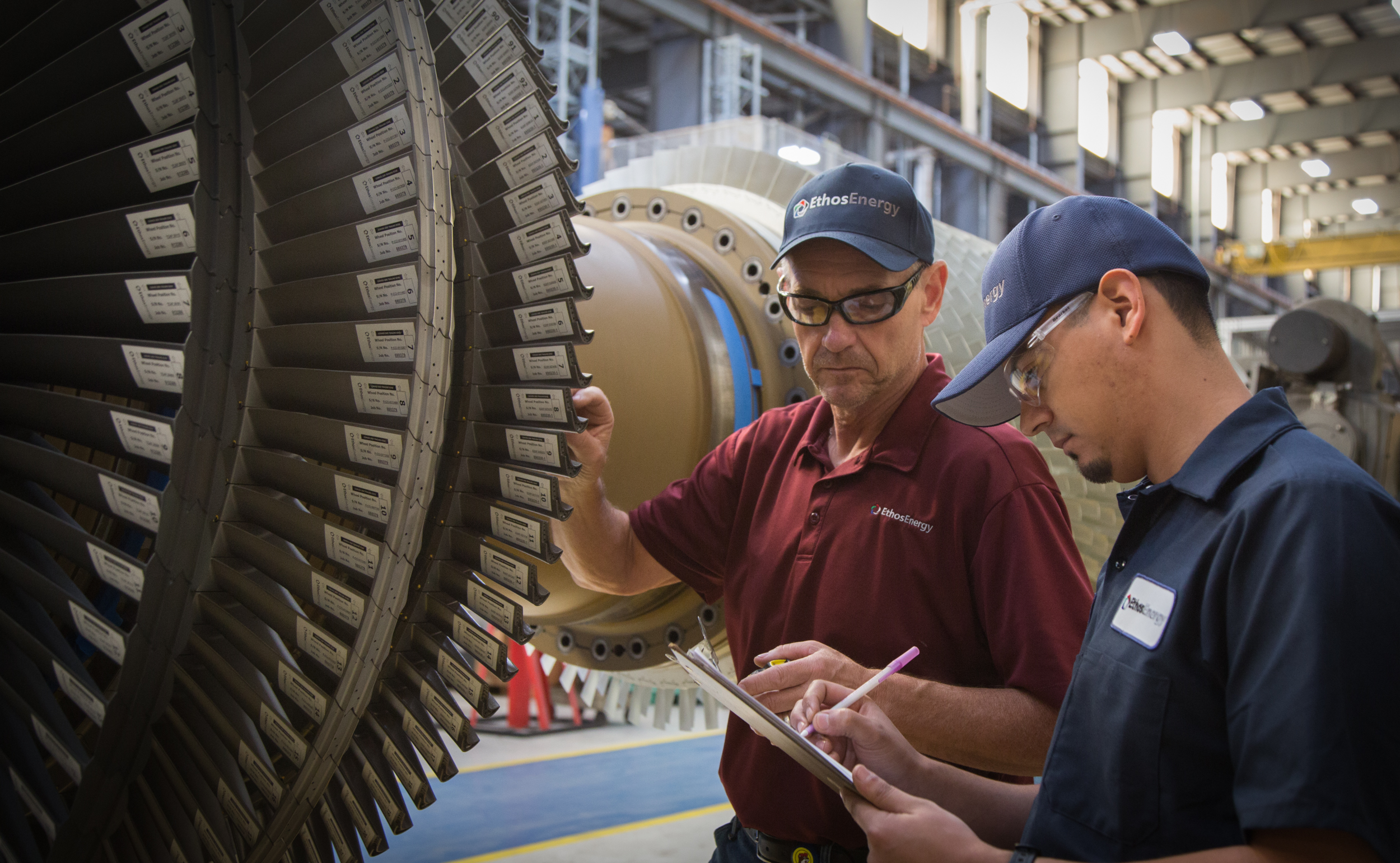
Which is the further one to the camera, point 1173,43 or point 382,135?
point 1173,43

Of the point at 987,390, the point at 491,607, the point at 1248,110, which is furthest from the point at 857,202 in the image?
the point at 1248,110

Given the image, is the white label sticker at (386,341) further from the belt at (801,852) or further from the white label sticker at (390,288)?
the belt at (801,852)

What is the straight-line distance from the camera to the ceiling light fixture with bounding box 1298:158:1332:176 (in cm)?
2120

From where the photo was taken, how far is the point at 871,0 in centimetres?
1376

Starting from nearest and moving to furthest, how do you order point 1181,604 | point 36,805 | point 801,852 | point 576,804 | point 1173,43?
point 1181,604, point 36,805, point 801,852, point 576,804, point 1173,43

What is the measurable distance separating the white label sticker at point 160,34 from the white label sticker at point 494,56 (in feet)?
1.18

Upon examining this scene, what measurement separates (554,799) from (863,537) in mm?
3042

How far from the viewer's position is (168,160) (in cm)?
117

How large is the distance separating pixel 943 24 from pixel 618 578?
15241 mm

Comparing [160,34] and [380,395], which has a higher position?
[160,34]

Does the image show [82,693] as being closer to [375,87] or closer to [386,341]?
[386,341]

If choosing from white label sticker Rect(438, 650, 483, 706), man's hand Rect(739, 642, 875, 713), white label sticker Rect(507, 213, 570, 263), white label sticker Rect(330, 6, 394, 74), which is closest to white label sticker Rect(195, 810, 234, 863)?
white label sticker Rect(438, 650, 483, 706)

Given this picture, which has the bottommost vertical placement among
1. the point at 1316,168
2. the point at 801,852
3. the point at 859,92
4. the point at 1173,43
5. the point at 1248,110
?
the point at 801,852

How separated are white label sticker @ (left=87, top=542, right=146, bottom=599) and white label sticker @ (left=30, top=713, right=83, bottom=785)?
180mm
